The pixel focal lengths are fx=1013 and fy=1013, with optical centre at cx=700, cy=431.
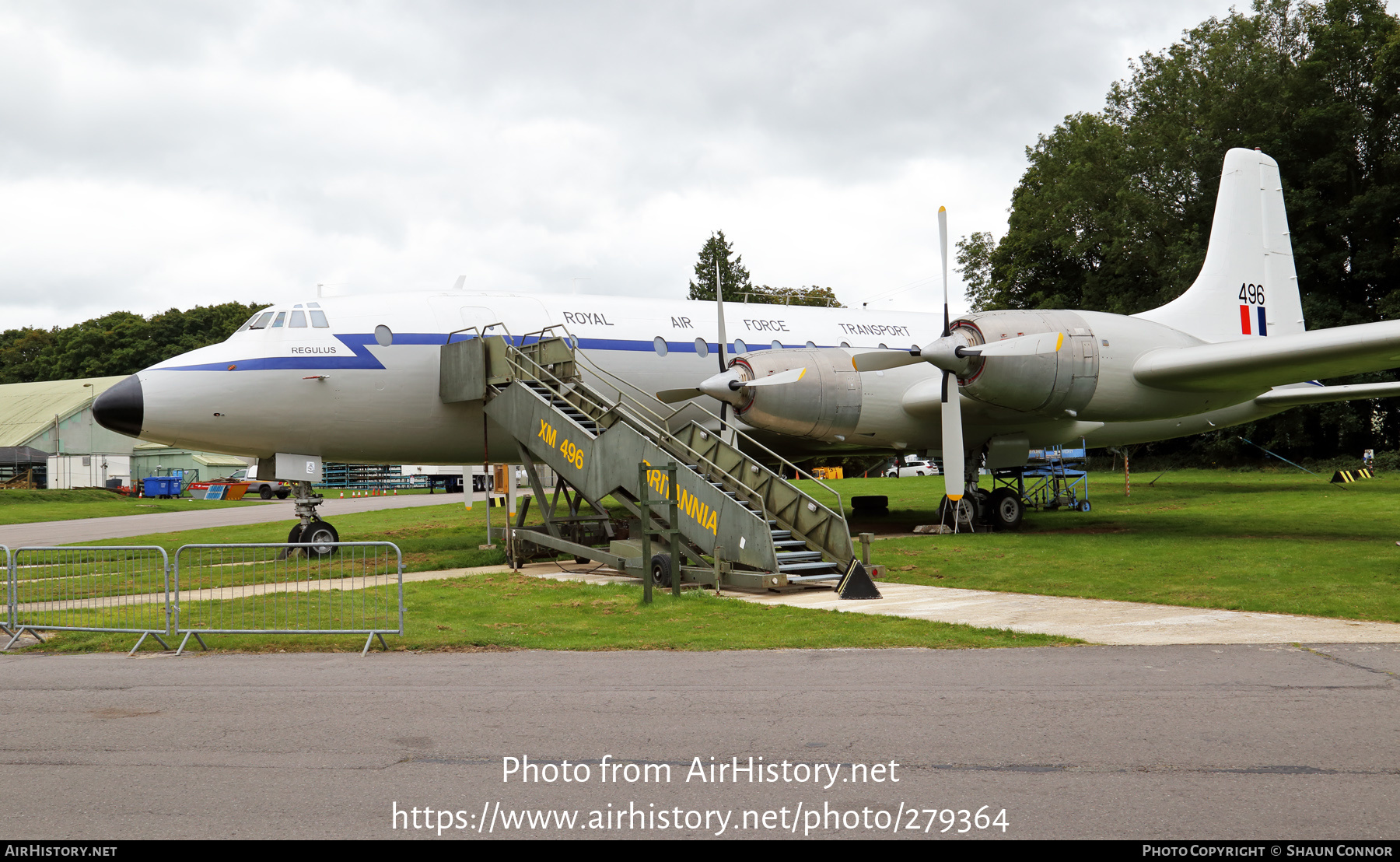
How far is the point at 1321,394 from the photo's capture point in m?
21.9

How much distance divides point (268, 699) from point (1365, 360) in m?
17.3

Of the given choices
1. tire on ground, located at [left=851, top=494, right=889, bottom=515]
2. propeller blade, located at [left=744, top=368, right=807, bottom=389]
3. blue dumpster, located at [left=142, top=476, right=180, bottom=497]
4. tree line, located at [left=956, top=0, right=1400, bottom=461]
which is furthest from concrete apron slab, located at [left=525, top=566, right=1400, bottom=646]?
blue dumpster, located at [left=142, top=476, right=180, bottom=497]

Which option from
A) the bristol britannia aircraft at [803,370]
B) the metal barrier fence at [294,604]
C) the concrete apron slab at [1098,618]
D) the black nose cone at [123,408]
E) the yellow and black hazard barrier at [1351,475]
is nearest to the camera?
the concrete apron slab at [1098,618]

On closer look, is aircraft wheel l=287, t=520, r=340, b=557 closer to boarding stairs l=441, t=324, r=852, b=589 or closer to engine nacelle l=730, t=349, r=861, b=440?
boarding stairs l=441, t=324, r=852, b=589

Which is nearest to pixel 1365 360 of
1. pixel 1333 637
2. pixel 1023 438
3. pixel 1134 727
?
pixel 1023 438

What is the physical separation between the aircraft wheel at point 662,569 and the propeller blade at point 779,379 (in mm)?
5309

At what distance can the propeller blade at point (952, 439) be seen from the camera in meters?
17.6

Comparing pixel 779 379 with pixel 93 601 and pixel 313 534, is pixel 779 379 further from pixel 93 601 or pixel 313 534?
pixel 93 601

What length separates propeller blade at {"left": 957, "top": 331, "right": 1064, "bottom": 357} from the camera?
1767 cm

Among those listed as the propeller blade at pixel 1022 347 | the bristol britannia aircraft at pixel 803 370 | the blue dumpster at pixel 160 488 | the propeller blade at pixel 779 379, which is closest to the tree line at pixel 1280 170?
the bristol britannia aircraft at pixel 803 370

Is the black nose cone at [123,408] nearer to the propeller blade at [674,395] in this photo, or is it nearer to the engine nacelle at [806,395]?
the propeller blade at [674,395]

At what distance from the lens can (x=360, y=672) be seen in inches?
323

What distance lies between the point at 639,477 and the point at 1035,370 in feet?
26.5

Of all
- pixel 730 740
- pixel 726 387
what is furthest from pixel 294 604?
pixel 726 387
